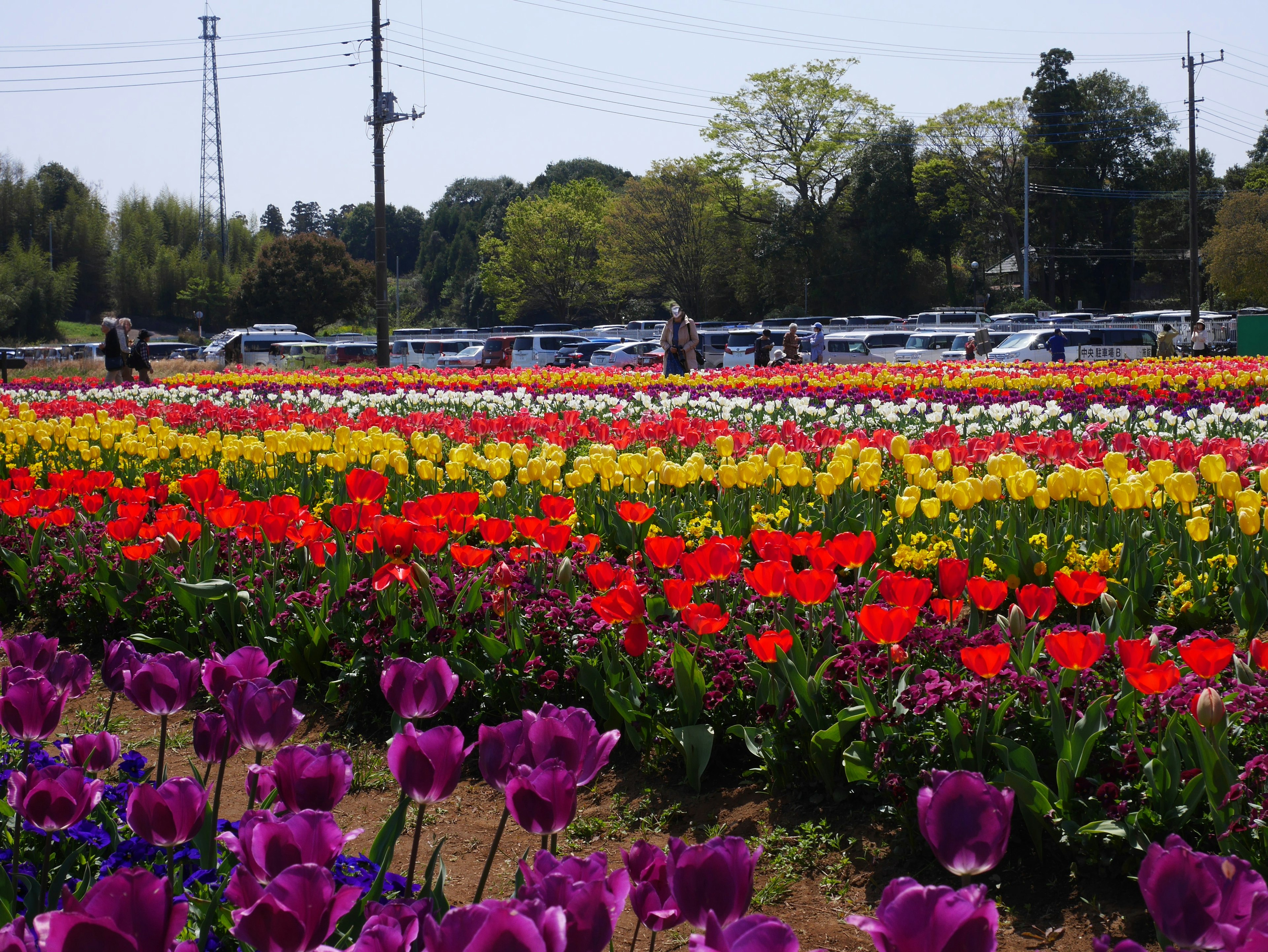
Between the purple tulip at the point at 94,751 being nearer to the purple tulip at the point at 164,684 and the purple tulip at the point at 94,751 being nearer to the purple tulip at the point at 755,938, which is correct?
the purple tulip at the point at 164,684

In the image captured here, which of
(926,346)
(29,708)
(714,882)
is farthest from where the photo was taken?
(926,346)

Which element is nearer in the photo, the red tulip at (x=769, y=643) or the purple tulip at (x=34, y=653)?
the purple tulip at (x=34, y=653)

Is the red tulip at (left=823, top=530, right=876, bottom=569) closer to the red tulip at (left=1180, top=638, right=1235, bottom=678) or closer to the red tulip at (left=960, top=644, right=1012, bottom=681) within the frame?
the red tulip at (left=960, top=644, right=1012, bottom=681)

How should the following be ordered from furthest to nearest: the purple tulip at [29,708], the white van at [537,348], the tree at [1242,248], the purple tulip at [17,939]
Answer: the tree at [1242,248] → the white van at [537,348] → the purple tulip at [29,708] → the purple tulip at [17,939]

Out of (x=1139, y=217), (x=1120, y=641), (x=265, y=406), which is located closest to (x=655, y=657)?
(x=1120, y=641)

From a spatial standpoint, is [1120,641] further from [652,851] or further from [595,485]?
[595,485]

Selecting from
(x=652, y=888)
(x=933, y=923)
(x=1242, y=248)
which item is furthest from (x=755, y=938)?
(x=1242, y=248)

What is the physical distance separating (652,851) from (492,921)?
1.25 feet

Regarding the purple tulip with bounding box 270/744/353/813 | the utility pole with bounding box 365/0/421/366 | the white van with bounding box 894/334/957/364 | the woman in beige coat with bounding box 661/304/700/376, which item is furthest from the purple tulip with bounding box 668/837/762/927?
the white van with bounding box 894/334/957/364

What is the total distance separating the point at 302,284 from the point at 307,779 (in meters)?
61.1

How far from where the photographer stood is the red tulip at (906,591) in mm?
2758

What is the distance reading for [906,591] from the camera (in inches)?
109

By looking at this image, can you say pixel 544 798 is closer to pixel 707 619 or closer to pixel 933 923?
pixel 933 923

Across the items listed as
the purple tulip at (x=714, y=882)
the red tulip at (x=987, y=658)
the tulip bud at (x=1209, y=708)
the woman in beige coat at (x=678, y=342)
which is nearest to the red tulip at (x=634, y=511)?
the red tulip at (x=987, y=658)
